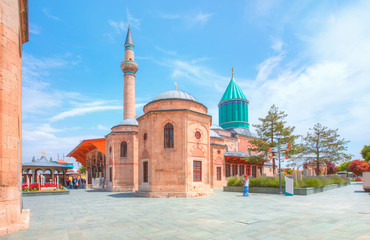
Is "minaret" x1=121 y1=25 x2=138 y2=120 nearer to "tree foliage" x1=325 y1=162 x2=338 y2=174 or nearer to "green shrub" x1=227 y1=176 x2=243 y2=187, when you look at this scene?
"green shrub" x1=227 y1=176 x2=243 y2=187

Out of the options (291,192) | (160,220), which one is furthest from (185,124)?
(160,220)

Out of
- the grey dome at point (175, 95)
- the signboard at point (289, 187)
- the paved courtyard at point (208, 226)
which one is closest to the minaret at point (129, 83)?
the grey dome at point (175, 95)

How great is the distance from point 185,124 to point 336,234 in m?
12.0

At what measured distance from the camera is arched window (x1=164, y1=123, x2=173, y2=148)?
56.6 feet

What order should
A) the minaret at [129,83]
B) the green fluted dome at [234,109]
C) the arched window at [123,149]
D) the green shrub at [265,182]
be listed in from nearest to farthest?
the green shrub at [265,182], the arched window at [123,149], the minaret at [129,83], the green fluted dome at [234,109]

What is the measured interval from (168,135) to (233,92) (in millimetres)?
24423

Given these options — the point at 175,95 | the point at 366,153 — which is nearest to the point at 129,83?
the point at 175,95

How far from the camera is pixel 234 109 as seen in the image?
127 ft

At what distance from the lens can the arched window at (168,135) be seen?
17.2m

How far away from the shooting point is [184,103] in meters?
17.8

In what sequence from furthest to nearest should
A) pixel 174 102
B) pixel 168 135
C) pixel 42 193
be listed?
pixel 42 193
pixel 174 102
pixel 168 135

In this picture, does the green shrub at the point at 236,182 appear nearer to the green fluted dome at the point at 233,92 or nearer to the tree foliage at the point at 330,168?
the green fluted dome at the point at 233,92

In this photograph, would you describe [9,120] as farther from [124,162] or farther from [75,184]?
[75,184]

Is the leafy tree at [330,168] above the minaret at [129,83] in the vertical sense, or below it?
below
